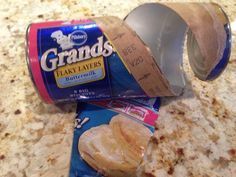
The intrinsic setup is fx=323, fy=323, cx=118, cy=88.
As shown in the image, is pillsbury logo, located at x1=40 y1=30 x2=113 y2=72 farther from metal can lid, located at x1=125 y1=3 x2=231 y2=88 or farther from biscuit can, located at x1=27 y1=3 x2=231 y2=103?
metal can lid, located at x1=125 y1=3 x2=231 y2=88

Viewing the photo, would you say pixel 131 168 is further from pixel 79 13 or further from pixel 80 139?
pixel 79 13

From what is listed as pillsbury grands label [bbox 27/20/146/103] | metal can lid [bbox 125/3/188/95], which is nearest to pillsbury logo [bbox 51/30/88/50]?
pillsbury grands label [bbox 27/20/146/103]

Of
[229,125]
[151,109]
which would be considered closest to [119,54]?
[151,109]

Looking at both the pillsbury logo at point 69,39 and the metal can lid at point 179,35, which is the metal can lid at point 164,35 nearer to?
the metal can lid at point 179,35

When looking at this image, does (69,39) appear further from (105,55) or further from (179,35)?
(179,35)

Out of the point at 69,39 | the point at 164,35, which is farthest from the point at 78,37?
the point at 164,35

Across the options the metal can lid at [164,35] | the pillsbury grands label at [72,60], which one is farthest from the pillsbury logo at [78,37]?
the metal can lid at [164,35]
